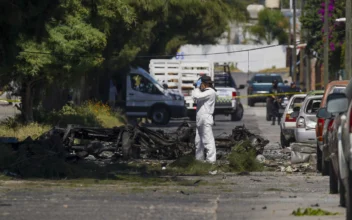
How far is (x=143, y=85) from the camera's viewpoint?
129ft

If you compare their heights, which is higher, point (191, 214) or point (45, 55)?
point (45, 55)

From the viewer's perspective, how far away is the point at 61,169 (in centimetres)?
1586

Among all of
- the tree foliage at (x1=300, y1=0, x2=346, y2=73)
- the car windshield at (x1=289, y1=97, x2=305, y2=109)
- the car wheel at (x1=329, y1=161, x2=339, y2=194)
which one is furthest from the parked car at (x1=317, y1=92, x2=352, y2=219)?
the tree foliage at (x1=300, y1=0, x2=346, y2=73)

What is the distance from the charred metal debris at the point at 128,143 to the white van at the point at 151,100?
17827mm

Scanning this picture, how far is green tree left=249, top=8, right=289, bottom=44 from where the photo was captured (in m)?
82.4

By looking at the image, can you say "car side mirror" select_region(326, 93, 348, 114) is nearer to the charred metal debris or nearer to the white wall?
the charred metal debris

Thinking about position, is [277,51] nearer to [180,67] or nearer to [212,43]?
[212,43]

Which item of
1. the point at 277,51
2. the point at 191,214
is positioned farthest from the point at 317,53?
the point at 191,214

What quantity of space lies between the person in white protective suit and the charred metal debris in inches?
39.2

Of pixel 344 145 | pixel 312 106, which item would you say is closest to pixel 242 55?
pixel 312 106

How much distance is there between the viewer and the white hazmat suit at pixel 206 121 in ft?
61.6

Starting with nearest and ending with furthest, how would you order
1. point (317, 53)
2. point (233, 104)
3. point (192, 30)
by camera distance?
point (233, 104) → point (192, 30) → point (317, 53)

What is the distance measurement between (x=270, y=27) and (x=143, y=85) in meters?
45.5

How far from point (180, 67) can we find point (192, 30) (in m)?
3.26
